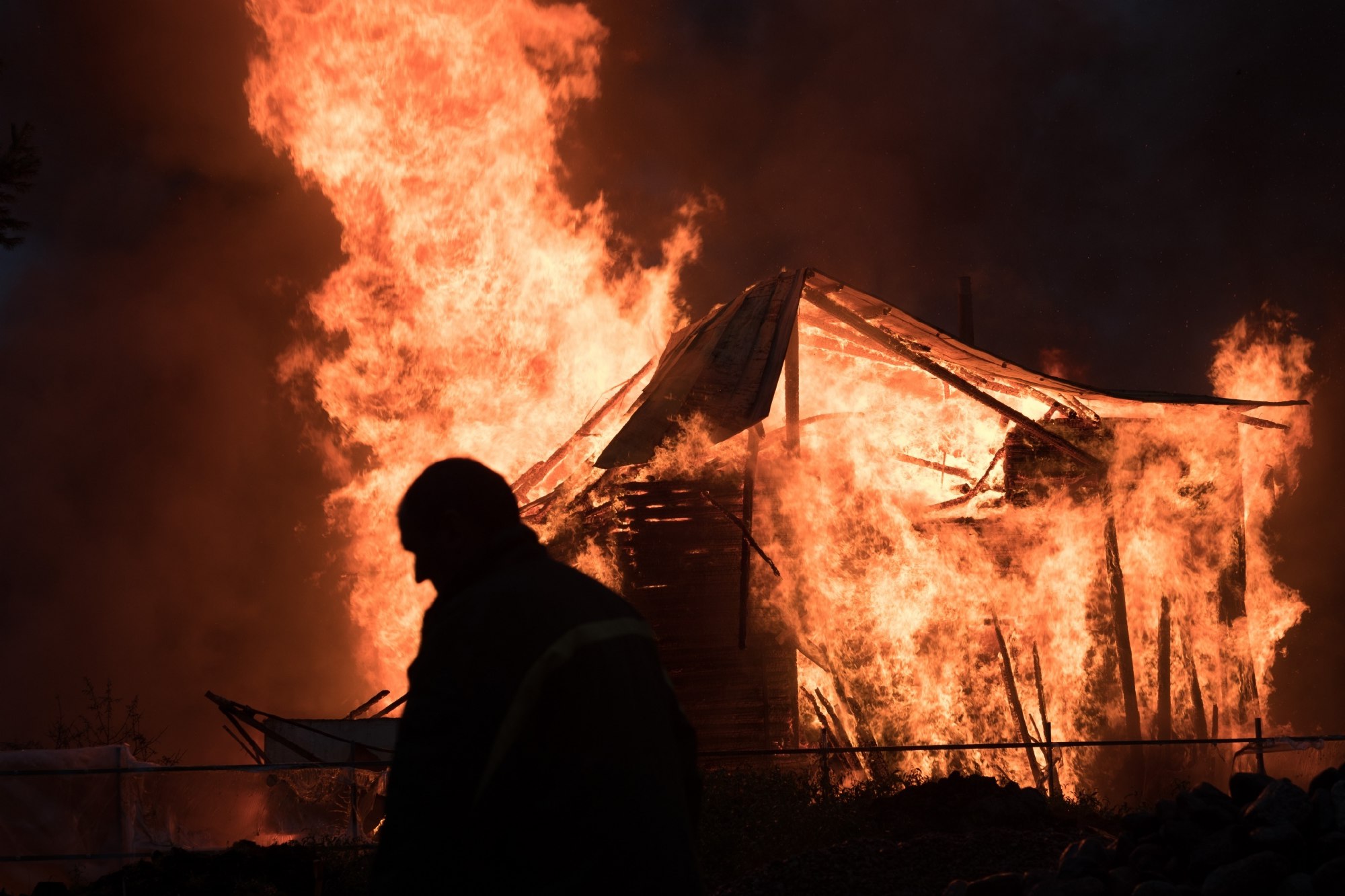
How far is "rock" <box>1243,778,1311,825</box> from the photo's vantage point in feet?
22.8

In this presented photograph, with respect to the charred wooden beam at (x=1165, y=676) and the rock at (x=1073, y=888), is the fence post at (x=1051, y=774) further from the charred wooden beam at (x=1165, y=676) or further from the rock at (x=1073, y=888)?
the rock at (x=1073, y=888)

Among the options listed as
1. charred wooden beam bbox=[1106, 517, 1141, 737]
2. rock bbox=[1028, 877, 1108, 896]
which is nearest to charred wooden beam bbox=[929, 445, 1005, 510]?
charred wooden beam bbox=[1106, 517, 1141, 737]

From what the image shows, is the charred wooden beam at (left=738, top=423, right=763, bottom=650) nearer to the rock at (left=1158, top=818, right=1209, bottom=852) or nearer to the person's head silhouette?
the rock at (left=1158, top=818, right=1209, bottom=852)

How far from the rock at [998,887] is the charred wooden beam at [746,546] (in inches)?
210

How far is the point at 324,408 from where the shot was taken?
2581cm

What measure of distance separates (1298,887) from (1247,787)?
5.23 ft

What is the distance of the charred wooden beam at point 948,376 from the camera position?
12711 millimetres

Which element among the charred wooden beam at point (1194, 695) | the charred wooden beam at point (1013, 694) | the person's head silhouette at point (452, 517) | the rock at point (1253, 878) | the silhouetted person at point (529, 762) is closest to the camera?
the silhouetted person at point (529, 762)

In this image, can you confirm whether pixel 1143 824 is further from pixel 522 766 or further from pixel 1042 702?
pixel 522 766

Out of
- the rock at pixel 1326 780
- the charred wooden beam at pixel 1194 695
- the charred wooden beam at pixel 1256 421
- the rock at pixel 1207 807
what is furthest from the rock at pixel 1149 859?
the charred wooden beam at pixel 1256 421

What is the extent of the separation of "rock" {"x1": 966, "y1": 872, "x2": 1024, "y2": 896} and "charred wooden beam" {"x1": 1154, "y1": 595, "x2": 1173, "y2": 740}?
7.51 metres

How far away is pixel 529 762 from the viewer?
2.31 m

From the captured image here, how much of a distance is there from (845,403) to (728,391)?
157 inches

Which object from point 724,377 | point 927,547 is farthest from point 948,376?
point 724,377
